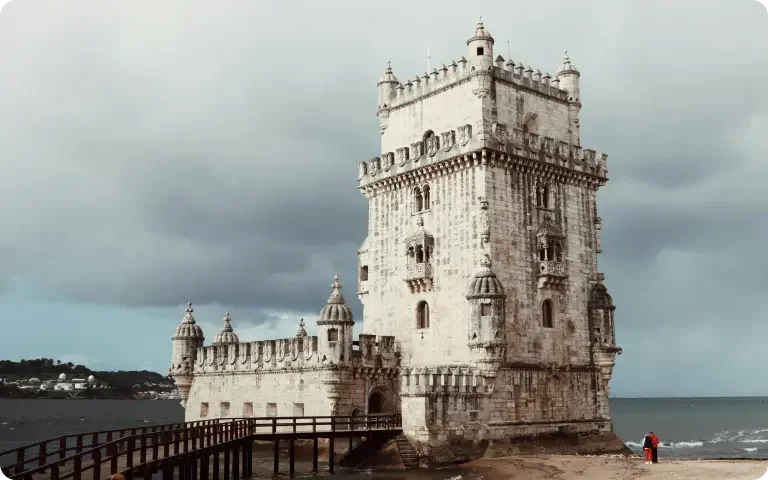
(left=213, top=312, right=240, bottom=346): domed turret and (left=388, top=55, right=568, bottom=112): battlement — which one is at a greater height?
(left=388, top=55, right=568, bottom=112): battlement

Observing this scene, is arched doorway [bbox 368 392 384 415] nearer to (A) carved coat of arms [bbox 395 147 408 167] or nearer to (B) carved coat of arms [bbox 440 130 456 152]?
(A) carved coat of arms [bbox 395 147 408 167]

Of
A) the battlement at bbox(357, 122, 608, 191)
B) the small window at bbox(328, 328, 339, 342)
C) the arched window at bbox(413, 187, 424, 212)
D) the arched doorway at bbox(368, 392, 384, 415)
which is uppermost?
the battlement at bbox(357, 122, 608, 191)

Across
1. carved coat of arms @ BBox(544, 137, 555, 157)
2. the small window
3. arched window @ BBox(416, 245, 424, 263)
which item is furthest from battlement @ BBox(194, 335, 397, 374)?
carved coat of arms @ BBox(544, 137, 555, 157)

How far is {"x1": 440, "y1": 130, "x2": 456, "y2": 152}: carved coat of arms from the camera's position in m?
43.7

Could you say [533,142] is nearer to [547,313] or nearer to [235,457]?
[547,313]

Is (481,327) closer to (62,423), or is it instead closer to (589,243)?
(589,243)

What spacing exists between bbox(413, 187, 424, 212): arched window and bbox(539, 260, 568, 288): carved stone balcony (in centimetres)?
717

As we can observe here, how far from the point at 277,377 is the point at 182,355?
10.4 metres

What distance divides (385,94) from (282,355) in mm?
16454

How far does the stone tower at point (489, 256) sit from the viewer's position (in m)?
40.3

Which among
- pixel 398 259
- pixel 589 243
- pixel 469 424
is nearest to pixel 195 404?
pixel 398 259

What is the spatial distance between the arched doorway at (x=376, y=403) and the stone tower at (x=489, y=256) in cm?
254

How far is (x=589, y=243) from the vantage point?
154 ft

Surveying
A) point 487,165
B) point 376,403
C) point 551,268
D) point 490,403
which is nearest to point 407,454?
point 490,403
